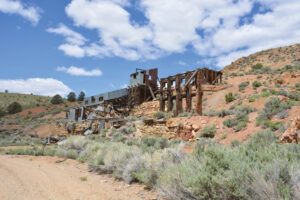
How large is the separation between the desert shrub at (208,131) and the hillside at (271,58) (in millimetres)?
42181

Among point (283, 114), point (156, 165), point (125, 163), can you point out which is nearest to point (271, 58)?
point (283, 114)

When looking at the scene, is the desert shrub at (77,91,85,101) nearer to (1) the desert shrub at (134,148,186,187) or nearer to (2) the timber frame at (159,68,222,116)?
(2) the timber frame at (159,68,222,116)

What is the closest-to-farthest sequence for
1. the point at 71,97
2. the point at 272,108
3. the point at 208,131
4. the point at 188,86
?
the point at 272,108 → the point at 208,131 → the point at 188,86 → the point at 71,97

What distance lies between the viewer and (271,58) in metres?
53.9

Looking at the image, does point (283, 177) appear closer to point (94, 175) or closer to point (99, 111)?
point (94, 175)

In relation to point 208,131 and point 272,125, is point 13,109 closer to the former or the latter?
point 208,131

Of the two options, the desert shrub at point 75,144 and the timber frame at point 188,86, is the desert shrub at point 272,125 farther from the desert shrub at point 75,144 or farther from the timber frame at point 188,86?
the desert shrub at point 75,144

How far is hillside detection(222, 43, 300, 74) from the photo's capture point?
47.1 m

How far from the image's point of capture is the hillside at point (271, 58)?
47.1 metres

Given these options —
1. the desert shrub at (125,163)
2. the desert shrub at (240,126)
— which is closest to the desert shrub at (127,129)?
the desert shrub at (240,126)

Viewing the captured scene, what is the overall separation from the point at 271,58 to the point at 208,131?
2087 inches

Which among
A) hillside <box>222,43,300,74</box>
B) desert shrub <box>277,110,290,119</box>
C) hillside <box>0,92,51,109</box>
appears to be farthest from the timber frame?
hillside <box>0,92,51,109</box>

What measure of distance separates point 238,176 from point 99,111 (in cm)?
2268

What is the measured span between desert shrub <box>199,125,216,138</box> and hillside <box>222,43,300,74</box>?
138 feet
